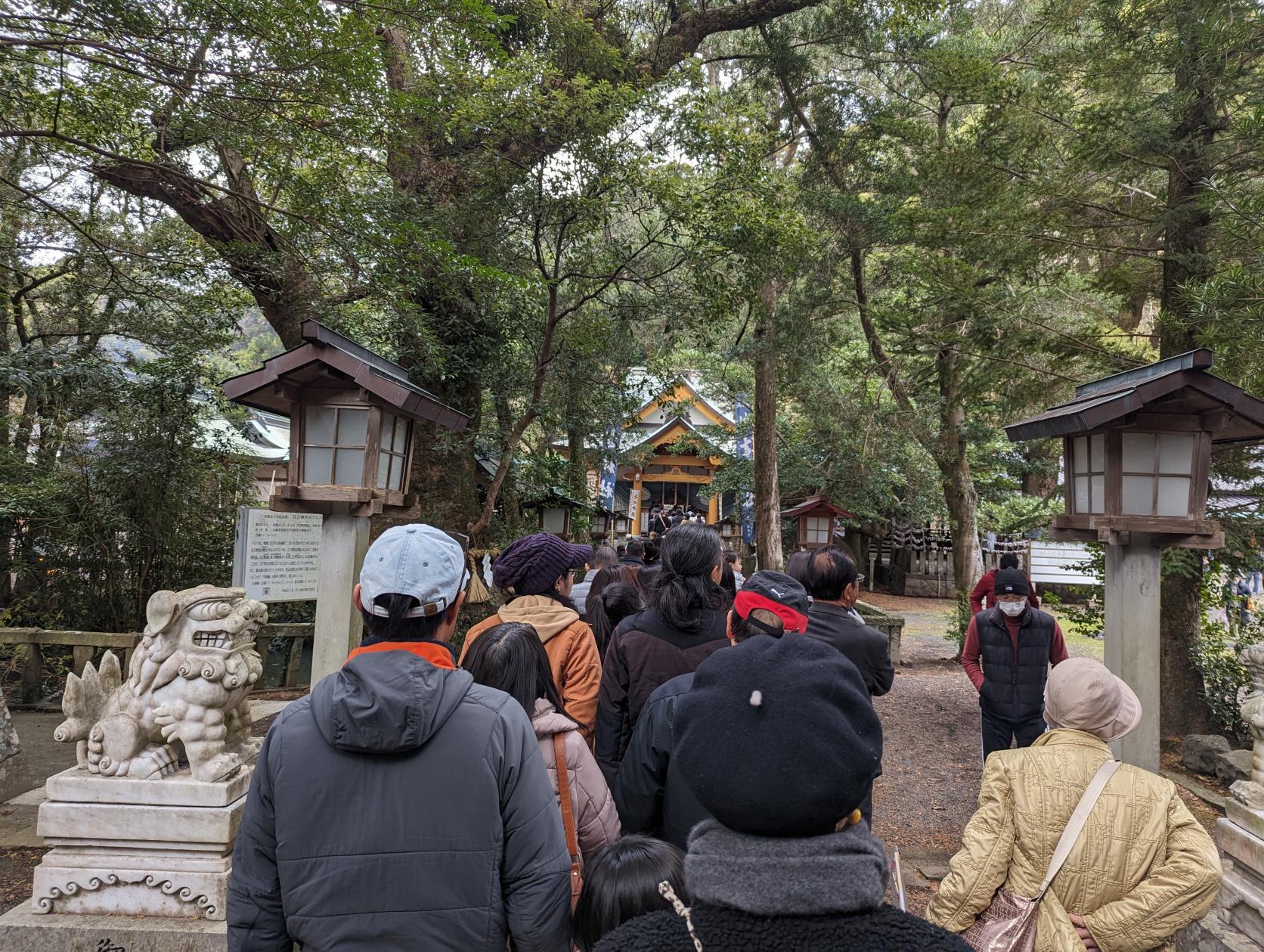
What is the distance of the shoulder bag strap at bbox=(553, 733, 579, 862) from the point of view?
6.95ft

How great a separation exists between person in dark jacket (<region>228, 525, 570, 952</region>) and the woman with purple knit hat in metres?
1.26

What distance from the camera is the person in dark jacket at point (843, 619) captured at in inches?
126

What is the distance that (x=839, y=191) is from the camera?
1071 centimetres

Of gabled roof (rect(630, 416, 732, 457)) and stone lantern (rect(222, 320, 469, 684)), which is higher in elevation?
gabled roof (rect(630, 416, 732, 457))

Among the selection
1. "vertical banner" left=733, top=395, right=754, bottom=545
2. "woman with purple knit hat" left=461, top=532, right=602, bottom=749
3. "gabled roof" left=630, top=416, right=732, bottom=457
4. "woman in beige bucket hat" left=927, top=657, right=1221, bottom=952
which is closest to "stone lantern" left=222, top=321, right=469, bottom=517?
"woman with purple knit hat" left=461, top=532, right=602, bottom=749

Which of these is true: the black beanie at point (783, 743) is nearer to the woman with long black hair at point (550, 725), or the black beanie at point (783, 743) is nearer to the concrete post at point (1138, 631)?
the woman with long black hair at point (550, 725)

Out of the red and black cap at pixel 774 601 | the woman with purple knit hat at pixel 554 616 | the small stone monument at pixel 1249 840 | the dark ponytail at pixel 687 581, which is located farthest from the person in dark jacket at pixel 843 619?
the small stone monument at pixel 1249 840

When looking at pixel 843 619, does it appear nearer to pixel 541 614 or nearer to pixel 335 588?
pixel 541 614

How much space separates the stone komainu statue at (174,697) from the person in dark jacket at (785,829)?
7.63 ft

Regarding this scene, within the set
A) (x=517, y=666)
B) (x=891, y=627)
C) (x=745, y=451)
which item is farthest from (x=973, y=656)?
(x=745, y=451)

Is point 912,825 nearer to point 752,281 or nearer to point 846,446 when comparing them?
point 752,281

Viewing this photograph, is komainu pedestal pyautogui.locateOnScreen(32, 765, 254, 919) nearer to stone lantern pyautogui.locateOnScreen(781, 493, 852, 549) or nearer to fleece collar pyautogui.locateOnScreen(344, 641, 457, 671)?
fleece collar pyautogui.locateOnScreen(344, 641, 457, 671)

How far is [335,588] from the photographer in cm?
459

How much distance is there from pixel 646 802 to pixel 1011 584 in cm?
316
